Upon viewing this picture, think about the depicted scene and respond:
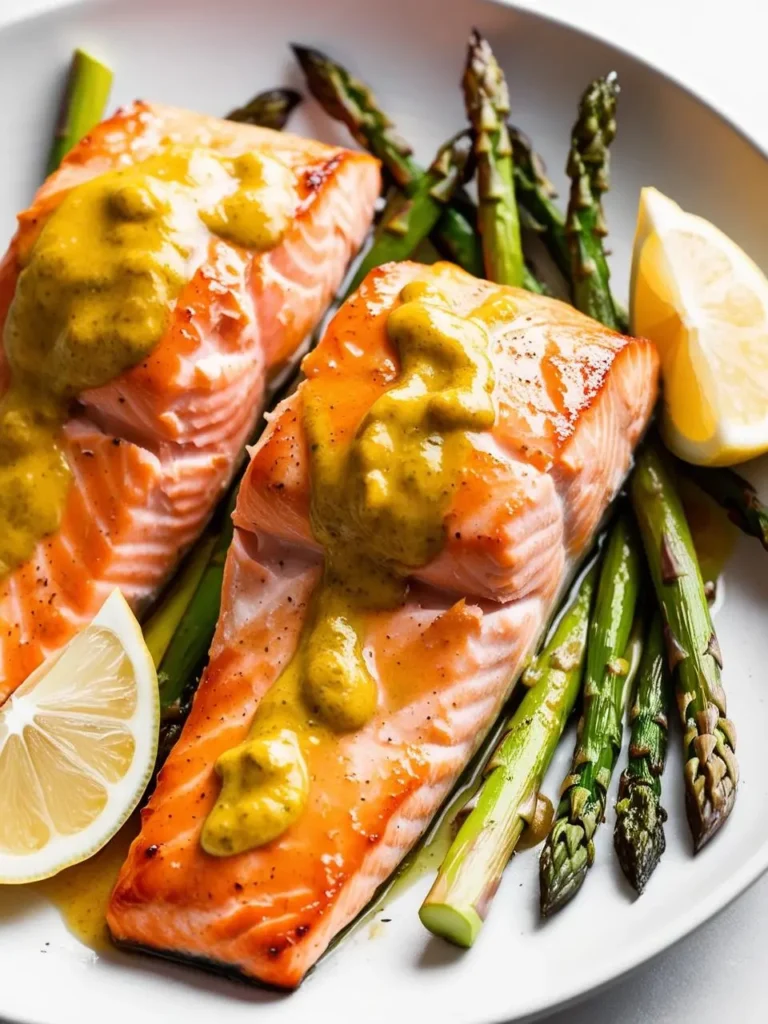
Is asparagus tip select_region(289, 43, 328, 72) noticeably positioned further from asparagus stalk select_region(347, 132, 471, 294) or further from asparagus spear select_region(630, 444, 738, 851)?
asparagus spear select_region(630, 444, 738, 851)

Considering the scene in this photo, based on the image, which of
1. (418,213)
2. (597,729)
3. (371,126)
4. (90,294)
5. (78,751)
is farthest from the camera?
(371,126)

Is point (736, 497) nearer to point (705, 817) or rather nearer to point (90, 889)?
point (705, 817)

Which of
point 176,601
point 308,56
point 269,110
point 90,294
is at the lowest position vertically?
point 176,601

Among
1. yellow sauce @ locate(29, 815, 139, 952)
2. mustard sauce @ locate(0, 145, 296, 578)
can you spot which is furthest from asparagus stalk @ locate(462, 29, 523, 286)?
yellow sauce @ locate(29, 815, 139, 952)

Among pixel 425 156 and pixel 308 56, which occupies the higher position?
pixel 308 56

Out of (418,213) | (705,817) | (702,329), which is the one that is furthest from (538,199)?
(705,817)

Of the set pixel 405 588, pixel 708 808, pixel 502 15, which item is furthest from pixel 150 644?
pixel 502 15
